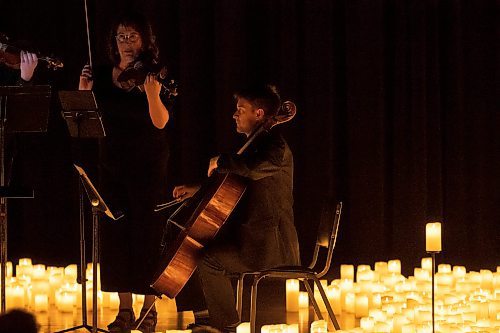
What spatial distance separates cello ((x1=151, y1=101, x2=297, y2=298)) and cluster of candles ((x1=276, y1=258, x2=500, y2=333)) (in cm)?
63

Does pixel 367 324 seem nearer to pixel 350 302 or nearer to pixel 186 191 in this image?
pixel 350 302

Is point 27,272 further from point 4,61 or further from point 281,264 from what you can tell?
point 281,264

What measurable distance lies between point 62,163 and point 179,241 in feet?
8.47

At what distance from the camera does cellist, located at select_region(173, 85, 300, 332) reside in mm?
4078

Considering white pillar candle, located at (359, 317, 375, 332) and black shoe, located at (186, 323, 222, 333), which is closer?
black shoe, located at (186, 323, 222, 333)

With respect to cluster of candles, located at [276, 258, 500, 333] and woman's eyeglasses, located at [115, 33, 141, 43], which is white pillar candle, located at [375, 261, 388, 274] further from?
woman's eyeglasses, located at [115, 33, 141, 43]

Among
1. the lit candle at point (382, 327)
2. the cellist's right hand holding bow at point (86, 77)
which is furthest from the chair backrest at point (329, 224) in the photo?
the cellist's right hand holding bow at point (86, 77)

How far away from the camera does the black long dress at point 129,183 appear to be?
4.39 m

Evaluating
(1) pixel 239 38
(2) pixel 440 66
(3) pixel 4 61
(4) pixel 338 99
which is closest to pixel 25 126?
(3) pixel 4 61

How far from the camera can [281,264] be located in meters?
4.18

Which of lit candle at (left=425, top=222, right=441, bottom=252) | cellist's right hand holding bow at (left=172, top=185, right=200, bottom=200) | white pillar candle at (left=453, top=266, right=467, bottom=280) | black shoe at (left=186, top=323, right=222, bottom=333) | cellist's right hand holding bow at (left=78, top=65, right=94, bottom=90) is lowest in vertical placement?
black shoe at (left=186, top=323, right=222, bottom=333)

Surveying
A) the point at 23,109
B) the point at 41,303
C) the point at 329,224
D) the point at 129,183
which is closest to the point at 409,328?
the point at 329,224

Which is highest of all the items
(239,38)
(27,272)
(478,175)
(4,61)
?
(239,38)

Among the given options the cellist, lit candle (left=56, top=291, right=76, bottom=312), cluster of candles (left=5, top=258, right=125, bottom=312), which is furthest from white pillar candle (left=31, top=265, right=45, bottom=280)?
the cellist
